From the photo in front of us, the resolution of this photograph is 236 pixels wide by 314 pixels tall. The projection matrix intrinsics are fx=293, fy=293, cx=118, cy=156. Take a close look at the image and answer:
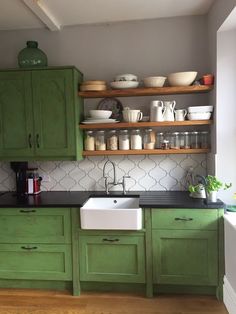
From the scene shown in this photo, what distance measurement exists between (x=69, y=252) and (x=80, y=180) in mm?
795

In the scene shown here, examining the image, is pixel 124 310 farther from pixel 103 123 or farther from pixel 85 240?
pixel 103 123

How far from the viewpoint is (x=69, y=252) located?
2637mm

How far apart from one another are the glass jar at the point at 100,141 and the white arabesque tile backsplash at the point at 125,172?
0.69 feet

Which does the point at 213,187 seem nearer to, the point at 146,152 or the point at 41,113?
the point at 146,152

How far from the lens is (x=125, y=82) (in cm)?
275

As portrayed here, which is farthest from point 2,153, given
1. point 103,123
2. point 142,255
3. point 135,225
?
point 142,255

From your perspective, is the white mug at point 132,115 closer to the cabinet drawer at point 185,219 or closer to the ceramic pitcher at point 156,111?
the ceramic pitcher at point 156,111

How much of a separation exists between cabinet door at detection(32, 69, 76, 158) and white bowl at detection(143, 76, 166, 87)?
0.70 meters

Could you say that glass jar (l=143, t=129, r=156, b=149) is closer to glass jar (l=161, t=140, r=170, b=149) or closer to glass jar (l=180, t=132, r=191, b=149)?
glass jar (l=161, t=140, r=170, b=149)

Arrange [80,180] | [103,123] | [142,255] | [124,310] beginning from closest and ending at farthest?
[124,310], [142,255], [103,123], [80,180]

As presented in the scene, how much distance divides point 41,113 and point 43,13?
2.91 feet

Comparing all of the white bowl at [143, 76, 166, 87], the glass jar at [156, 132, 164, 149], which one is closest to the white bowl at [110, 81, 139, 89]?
the white bowl at [143, 76, 166, 87]

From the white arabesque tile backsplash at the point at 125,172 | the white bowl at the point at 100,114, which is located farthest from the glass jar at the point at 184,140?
the white bowl at the point at 100,114

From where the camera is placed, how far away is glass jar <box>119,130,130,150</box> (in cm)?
288
